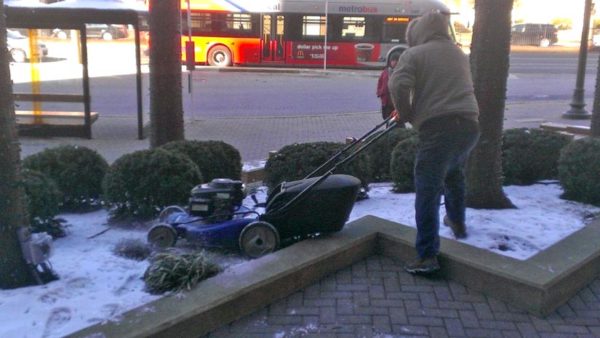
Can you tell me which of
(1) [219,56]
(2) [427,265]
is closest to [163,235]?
(2) [427,265]

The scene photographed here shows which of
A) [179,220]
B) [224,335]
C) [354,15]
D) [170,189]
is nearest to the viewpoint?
[224,335]

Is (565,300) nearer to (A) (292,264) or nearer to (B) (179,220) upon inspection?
(A) (292,264)

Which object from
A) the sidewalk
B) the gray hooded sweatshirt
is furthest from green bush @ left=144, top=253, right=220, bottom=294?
the sidewalk

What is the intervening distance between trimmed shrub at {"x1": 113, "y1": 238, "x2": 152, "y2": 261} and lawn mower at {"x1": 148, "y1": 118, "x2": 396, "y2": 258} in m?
0.07

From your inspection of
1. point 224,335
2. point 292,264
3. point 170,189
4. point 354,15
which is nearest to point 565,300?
point 292,264

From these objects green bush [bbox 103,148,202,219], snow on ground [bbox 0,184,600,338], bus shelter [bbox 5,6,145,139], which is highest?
bus shelter [bbox 5,6,145,139]

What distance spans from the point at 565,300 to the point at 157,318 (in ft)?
8.28

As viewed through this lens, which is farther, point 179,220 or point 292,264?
point 179,220

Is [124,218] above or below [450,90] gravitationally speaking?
below

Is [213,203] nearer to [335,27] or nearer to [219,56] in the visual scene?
[335,27]

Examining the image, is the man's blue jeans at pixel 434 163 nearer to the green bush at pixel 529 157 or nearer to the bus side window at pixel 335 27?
A: the green bush at pixel 529 157

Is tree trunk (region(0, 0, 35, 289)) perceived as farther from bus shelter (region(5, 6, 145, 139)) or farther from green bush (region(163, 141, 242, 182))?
bus shelter (region(5, 6, 145, 139))

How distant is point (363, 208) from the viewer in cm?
567

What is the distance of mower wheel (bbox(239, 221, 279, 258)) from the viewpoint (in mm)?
4488
